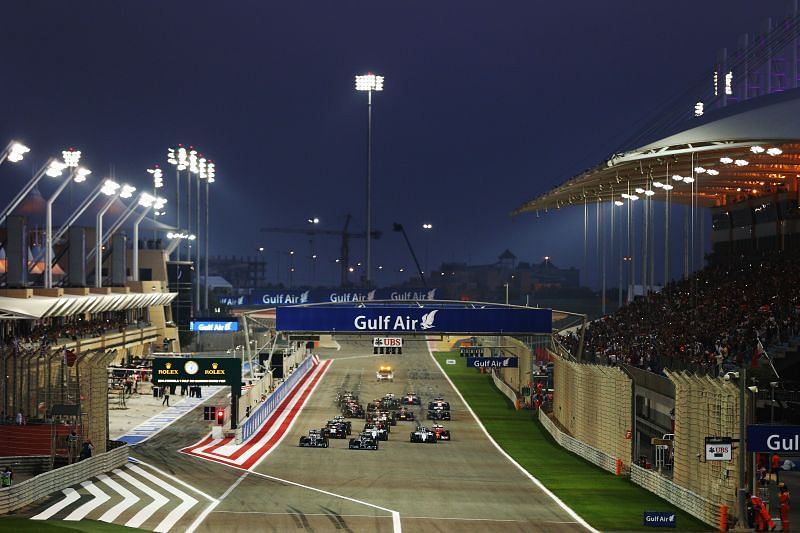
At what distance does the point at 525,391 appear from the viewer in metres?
74.1

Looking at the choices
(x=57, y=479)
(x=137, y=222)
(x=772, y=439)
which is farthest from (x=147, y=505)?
(x=137, y=222)

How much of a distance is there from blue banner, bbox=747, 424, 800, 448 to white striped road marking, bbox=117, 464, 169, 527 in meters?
16.5

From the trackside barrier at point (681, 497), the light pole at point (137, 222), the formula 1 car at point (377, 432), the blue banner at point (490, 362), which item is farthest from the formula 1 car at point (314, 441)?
the light pole at point (137, 222)

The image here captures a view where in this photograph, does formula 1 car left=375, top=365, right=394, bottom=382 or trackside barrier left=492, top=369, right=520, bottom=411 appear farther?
formula 1 car left=375, top=365, right=394, bottom=382

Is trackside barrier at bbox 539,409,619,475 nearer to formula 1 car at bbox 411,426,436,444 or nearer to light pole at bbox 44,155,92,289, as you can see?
formula 1 car at bbox 411,426,436,444

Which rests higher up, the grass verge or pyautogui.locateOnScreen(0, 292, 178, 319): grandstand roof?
pyautogui.locateOnScreen(0, 292, 178, 319): grandstand roof

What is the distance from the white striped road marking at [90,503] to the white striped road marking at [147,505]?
1.38m

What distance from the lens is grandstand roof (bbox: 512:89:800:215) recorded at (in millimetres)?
42531

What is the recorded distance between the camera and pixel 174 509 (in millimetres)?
34438

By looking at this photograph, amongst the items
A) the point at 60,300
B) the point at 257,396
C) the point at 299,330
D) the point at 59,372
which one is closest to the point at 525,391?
the point at 257,396

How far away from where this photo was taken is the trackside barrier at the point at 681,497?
3111cm

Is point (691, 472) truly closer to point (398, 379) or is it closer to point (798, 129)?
point (798, 129)

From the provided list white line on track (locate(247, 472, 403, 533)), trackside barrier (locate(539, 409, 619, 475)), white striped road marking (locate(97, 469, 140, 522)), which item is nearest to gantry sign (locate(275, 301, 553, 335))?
trackside barrier (locate(539, 409, 619, 475))

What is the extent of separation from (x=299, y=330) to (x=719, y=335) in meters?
19.9
